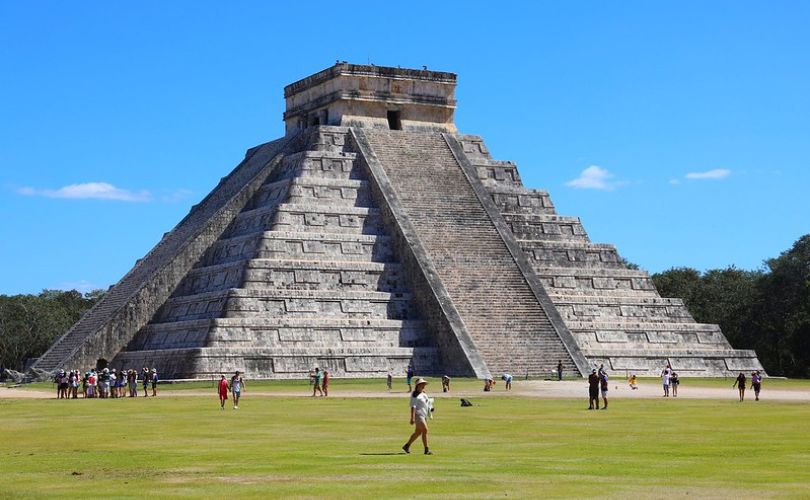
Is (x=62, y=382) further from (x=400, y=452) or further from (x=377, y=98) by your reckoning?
(x=400, y=452)

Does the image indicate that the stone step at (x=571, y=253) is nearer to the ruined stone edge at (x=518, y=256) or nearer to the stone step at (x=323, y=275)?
the ruined stone edge at (x=518, y=256)

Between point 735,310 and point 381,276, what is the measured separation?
A: 2815cm

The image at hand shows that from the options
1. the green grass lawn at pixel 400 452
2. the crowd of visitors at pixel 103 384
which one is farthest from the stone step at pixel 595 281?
the green grass lawn at pixel 400 452

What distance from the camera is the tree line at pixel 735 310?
65312mm

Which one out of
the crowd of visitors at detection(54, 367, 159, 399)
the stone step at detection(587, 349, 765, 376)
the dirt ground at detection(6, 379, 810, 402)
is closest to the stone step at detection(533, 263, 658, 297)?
the stone step at detection(587, 349, 765, 376)

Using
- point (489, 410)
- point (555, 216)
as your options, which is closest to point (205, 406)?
point (489, 410)

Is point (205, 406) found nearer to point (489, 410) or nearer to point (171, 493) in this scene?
point (489, 410)

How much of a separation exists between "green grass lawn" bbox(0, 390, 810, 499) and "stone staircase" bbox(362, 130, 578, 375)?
12.6m

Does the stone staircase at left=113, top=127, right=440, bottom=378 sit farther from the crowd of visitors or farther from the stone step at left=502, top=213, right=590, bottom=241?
the stone step at left=502, top=213, right=590, bottom=241

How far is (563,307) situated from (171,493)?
1349 inches

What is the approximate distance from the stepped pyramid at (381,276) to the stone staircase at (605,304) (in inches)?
2.6

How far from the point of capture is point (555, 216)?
2141 inches

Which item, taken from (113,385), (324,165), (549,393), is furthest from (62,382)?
(324,165)

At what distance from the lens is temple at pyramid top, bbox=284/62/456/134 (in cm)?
5478
